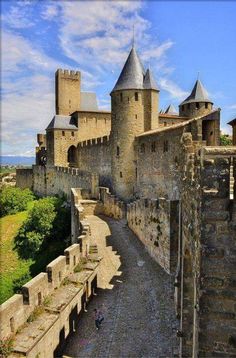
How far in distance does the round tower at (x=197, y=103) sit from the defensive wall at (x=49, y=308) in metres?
24.0

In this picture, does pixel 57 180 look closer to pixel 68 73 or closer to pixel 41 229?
pixel 41 229

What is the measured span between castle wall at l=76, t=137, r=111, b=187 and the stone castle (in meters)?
0.09

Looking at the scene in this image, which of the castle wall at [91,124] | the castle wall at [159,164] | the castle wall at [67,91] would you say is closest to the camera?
the castle wall at [159,164]

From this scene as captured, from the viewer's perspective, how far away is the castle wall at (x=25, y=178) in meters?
46.8

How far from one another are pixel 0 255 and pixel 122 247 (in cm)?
1420

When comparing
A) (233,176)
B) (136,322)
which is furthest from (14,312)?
(233,176)

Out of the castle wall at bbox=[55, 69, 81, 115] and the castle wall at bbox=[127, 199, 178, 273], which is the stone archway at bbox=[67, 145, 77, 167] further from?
the castle wall at bbox=[127, 199, 178, 273]

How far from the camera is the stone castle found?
17.3ft

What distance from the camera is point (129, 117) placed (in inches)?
1112

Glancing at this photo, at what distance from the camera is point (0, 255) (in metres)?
28.1

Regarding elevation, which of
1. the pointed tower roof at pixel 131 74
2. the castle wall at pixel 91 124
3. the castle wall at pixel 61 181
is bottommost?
the castle wall at pixel 61 181

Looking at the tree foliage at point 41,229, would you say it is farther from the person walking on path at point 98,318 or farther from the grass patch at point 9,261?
the person walking on path at point 98,318

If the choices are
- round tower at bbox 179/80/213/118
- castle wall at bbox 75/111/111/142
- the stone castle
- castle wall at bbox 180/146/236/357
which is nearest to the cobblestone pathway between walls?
the stone castle

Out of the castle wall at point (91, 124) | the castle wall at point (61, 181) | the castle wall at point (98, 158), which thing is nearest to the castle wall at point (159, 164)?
the castle wall at point (61, 181)
